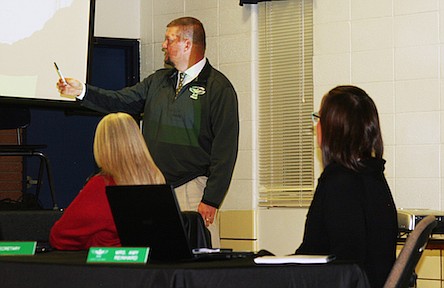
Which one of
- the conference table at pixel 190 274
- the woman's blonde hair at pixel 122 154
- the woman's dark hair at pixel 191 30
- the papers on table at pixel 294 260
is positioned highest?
the woman's dark hair at pixel 191 30

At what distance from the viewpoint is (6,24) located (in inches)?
200

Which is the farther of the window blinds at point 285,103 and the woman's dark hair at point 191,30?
the window blinds at point 285,103

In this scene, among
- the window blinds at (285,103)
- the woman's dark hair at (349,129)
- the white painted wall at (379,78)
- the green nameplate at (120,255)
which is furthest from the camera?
the window blinds at (285,103)

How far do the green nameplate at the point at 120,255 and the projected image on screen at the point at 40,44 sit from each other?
3.07 m

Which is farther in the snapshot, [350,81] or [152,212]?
[350,81]

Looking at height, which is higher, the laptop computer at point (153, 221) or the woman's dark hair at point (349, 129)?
the woman's dark hair at point (349, 129)

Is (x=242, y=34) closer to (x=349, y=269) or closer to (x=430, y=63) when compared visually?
(x=430, y=63)

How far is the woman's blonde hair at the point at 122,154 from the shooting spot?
283 centimetres

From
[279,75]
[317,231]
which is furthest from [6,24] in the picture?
[317,231]

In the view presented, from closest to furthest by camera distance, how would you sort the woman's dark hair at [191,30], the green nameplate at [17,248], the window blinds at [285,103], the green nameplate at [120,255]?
the green nameplate at [120,255]
the green nameplate at [17,248]
the woman's dark hair at [191,30]
the window blinds at [285,103]

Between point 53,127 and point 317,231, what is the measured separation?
402 centimetres

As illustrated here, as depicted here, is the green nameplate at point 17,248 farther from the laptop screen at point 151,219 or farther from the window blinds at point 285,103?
the window blinds at point 285,103

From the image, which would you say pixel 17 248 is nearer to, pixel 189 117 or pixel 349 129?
pixel 349 129

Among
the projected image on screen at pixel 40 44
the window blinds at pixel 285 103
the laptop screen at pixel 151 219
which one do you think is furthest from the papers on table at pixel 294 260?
the window blinds at pixel 285 103
